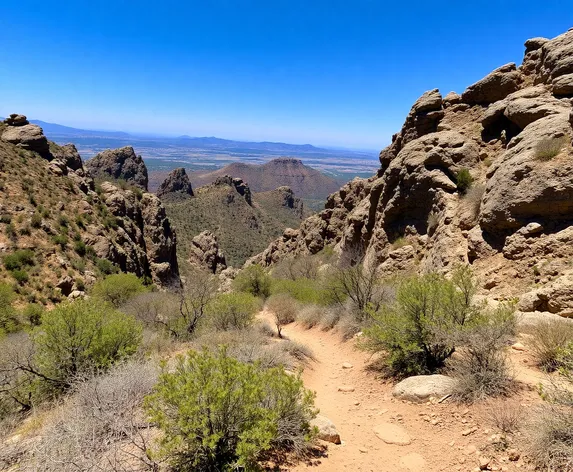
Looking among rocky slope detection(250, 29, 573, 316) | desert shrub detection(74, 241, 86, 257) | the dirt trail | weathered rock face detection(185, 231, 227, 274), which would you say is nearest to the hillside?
weathered rock face detection(185, 231, 227, 274)

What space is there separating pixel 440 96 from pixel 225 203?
81.6m

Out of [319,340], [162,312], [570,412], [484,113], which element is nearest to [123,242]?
[162,312]

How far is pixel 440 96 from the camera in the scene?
802 inches

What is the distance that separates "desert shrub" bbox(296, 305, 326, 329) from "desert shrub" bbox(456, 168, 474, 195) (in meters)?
8.32

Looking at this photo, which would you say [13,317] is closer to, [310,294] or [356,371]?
[310,294]

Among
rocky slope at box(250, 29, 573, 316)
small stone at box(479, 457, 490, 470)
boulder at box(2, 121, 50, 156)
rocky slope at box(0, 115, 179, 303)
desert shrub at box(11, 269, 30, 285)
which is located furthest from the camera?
boulder at box(2, 121, 50, 156)

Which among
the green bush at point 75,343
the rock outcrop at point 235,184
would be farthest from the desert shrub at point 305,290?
the rock outcrop at point 235,184

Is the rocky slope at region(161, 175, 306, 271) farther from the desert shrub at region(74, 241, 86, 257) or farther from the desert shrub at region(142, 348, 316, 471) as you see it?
the desert shrub at region(142, 348, 316, 471)

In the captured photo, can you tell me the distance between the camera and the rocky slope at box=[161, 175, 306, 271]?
78688 millimetres

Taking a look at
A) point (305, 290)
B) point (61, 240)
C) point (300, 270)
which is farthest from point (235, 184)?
point (305, 290)

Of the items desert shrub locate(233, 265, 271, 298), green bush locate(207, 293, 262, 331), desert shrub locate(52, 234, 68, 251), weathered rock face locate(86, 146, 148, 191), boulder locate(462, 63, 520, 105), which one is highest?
boulder locate(462, 63, 520, 105)

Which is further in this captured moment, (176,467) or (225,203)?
(225,203)

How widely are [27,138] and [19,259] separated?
19408 millimetres

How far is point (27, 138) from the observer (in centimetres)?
3606
